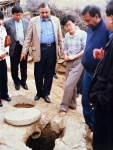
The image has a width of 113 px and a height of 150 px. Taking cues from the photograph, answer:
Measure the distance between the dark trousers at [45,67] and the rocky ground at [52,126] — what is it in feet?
0.90

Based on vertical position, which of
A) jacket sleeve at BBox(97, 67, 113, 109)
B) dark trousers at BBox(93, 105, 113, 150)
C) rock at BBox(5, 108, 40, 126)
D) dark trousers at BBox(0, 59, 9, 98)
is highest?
jacket sleeve at BBox(97, 67, 113, 109)

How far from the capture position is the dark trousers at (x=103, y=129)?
2717mm

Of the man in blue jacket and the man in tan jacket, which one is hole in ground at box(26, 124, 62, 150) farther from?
the man in blue jacket

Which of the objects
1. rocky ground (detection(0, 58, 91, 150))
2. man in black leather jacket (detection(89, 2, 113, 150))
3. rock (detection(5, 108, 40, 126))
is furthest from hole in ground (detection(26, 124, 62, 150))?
man in black leather jacket (detection(89, 2, 113, 150))


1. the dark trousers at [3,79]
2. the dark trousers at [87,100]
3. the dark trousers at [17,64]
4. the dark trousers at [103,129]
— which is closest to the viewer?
the dark trousers at [103,129]

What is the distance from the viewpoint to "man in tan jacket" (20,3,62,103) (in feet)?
Answer: 16.4

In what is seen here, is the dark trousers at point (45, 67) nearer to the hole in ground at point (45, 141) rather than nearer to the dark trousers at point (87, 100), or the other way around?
the hole in ground at point (45, 141)

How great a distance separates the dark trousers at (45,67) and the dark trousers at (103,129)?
248 centimetres

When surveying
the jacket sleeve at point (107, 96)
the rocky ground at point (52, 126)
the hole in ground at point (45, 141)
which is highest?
the jacket sleeve at point (107, 96)

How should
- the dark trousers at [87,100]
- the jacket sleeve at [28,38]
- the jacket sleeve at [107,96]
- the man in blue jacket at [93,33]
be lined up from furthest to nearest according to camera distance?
the jacket sleeve at [28,38] → the dark trousers at [87,100] → the man in blue jacket at [93,33] → the jacket sleeve at [107,96]

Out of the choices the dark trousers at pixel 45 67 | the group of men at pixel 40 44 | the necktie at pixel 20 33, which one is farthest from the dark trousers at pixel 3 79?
the necktie at pixel 20 33

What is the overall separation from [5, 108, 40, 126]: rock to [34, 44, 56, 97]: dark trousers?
633 millimetres

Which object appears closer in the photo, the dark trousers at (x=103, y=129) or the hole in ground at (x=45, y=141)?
the dark trousers at (x=103, y=129)

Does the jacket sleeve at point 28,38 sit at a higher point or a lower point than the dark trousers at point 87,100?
higher
